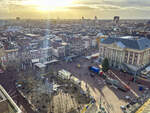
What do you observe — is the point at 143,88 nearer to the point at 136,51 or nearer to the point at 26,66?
the point at 136,51

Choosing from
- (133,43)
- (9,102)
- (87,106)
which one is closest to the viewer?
(9,102)

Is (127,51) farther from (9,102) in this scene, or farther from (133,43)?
(9,102)

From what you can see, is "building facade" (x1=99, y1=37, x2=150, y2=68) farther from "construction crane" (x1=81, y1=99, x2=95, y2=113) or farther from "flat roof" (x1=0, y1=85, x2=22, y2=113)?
"flat roof" (x1=0, y1=85, x2=22, y2=113)

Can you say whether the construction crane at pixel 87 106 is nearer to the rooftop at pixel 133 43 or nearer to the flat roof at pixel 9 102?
the flat roof at pixel 9 102

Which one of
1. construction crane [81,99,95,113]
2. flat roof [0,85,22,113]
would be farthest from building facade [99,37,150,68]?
flat roof [0,85,22,113]

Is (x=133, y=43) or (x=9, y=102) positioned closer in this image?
(x=9, y=102)

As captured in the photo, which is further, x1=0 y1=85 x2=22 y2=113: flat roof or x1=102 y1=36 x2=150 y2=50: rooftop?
x1=102 y1=36 x2=150 y2=50: rooftop

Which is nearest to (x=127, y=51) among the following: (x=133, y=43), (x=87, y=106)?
(x=133, y=43)

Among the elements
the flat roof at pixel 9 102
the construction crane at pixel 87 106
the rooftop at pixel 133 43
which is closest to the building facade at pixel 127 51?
the rooftop at pixel 133 43

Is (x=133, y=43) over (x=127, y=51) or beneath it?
over
